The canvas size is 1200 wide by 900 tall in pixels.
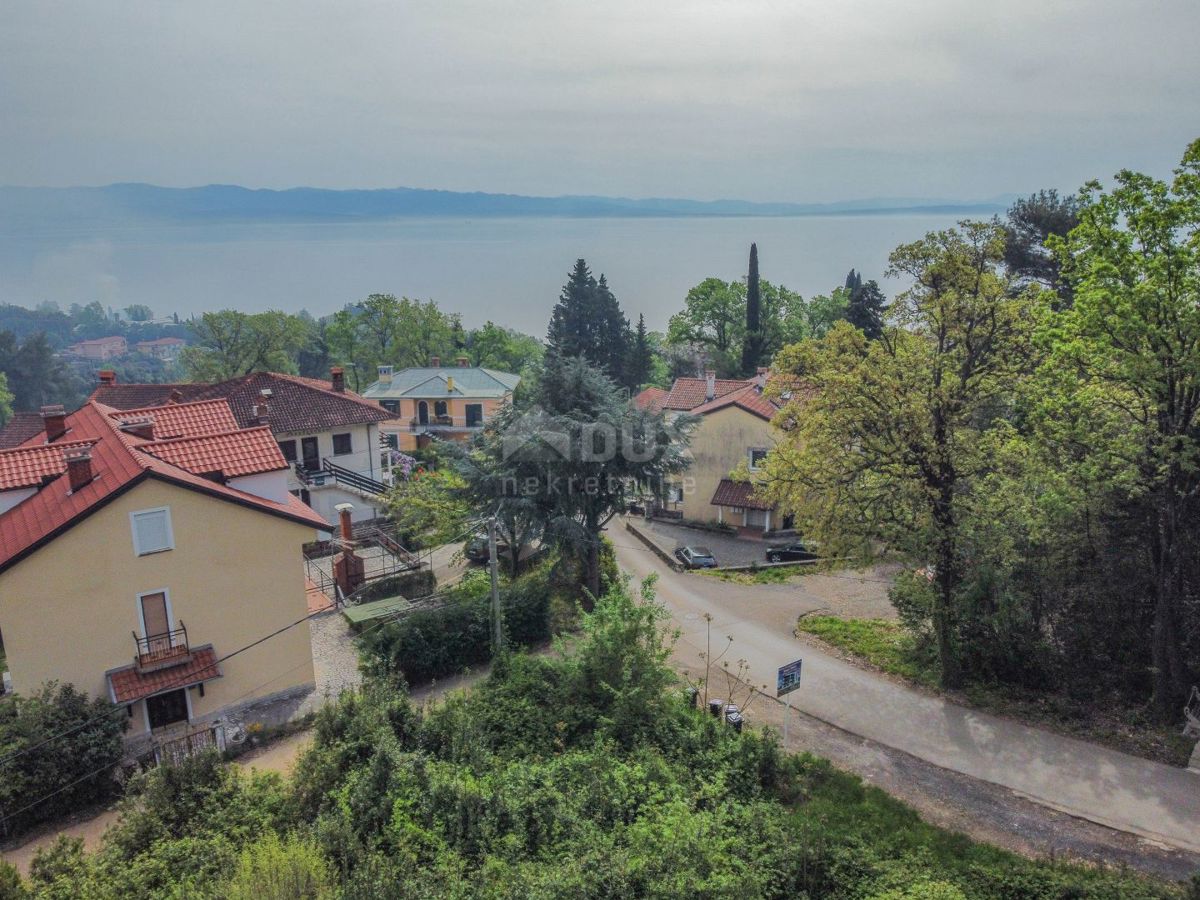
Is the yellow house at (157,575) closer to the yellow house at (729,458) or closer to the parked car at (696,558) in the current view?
the parked car at (696,558)

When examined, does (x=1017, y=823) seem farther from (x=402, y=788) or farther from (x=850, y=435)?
→ (x=402, y=788)

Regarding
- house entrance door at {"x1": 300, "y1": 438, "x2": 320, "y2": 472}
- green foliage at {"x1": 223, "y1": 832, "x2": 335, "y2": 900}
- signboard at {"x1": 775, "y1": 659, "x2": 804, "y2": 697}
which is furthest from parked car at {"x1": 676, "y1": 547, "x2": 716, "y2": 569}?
green foliage at {"x1": 223, "y1": 832, "x2": 335, "y2": 900}

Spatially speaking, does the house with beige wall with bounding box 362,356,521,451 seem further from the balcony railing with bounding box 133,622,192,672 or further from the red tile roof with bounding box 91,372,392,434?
the balcony railing with bounding box 133,622,192,672

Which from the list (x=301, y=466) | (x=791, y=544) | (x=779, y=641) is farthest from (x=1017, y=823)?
(x=301, y=466)

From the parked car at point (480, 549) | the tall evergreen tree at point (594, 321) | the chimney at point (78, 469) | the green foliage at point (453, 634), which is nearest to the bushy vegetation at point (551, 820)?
the green foliage at point (453, 634)

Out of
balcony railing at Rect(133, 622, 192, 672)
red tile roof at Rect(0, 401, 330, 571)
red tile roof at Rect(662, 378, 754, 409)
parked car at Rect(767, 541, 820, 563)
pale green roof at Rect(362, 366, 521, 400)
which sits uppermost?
red tile roof at Rect(0, 401, 330, 571)

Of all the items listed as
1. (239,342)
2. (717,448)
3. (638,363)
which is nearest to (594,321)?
(638,363)
